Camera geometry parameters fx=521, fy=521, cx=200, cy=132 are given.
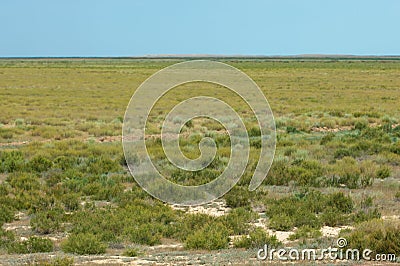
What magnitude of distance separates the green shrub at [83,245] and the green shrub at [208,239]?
140 cm

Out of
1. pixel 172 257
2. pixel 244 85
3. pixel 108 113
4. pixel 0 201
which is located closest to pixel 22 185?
pixel 0 201

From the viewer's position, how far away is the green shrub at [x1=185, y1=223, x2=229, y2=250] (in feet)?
27.5

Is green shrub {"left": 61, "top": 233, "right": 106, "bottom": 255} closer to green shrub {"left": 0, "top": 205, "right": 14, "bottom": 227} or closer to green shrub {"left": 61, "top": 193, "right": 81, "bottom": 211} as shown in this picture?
green shrub {"left": 0, "top": 205, "right": 14, "bottom": 227}

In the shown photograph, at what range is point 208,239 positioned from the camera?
8.52 metres

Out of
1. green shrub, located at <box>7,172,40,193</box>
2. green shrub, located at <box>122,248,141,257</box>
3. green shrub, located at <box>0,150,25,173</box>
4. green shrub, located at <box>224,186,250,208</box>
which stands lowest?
green shrub, located at <box>224,186,250,208</box>

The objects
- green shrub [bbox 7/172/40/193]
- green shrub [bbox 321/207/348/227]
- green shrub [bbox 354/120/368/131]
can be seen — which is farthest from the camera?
green shrub [bbox 354/120/368/131]

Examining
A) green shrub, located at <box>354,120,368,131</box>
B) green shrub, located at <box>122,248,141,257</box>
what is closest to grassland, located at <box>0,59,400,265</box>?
green shrub, located at <box>122,248,141,257</box>

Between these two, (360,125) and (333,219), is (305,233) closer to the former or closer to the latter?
(333,219)

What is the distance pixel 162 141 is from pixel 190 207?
820 cm

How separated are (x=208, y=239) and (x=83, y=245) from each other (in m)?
2.00

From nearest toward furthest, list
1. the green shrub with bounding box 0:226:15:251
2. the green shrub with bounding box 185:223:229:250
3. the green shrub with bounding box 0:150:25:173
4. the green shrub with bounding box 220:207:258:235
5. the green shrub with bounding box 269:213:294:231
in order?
1. the green shrub with bounding box 185:223:229:250
2. the green shrub with bounding box 0:226:15:251
3. the green shrub with bounding box 220:207:258:235
4. the green shrub with bounding box 269:213:294:231
5. the green shrub with bounding box 0:150:25:173

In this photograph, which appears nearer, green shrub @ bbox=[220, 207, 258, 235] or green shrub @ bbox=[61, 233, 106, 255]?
green shrub @ bbox=[61, 233, 106, 255]

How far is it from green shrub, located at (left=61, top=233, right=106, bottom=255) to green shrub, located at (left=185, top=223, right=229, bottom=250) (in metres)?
1.40

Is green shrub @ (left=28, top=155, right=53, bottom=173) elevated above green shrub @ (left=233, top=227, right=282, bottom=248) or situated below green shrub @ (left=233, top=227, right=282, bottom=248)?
above
